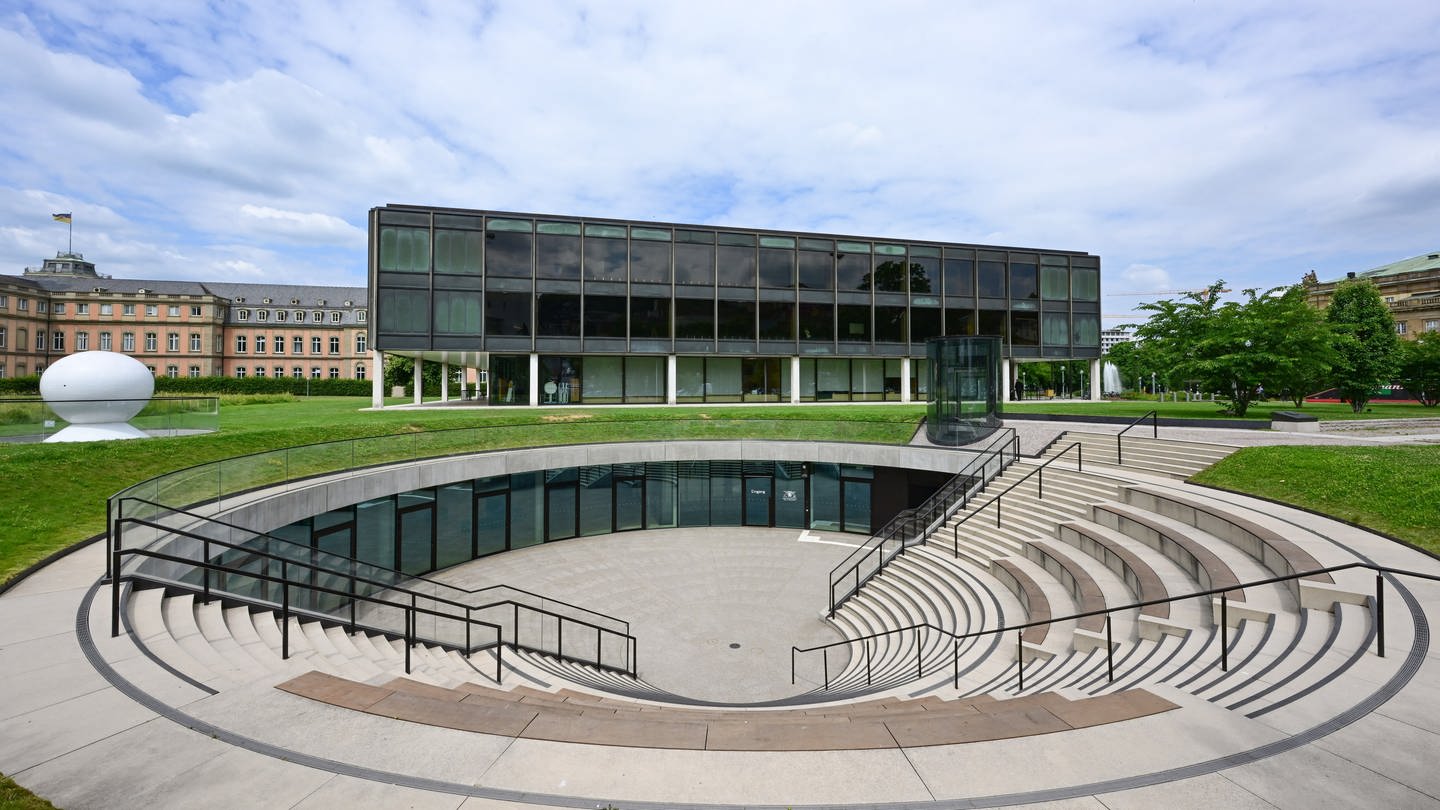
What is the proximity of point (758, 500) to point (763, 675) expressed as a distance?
1261cm

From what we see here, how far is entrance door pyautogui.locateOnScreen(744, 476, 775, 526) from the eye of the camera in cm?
2453

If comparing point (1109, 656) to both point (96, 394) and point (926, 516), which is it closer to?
point (926, 516)

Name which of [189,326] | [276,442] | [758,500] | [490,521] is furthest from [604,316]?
[189,326]

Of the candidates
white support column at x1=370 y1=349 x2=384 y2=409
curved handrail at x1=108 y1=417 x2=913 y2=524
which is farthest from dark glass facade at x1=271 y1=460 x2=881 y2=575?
white support column at x1=370 y1=349 x2=384 y2=409

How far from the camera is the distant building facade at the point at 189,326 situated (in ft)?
249

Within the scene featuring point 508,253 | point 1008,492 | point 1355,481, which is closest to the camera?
point 1355,481

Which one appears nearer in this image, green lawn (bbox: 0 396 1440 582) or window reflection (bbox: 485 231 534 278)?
green lawn (bbox: 0 396 1440 582)

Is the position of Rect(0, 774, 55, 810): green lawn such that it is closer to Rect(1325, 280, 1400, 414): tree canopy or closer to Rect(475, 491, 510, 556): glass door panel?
Rect(475, 491, 510, 556): glass door panel

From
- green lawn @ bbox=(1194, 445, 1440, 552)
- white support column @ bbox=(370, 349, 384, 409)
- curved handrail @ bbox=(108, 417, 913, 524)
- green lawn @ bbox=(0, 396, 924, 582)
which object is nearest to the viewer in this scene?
green lawn @ bbox=(0, 396, 924, 582)

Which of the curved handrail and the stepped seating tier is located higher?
the curved handrail

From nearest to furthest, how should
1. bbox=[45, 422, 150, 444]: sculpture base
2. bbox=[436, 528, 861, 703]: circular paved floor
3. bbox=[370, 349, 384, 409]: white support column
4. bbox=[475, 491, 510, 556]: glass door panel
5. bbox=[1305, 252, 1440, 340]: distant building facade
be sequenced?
1. bbox=[436, 528, 861, 703]: circular paved floor
2. bbox=[45, 422, 150, 444]: sculpture base
3. bbox=[475, 491, 510, 556]: glass door panel
4. bbox=[370, 349, 384, 409]: white support column
5. bbox=[1305, 252, 1440, 340]: distant building facade

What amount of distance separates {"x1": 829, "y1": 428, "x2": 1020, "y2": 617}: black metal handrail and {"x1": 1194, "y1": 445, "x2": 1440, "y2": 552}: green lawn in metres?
5.76

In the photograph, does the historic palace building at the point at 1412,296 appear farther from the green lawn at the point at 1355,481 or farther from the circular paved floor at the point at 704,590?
the circular paved floor at the point at 704,590

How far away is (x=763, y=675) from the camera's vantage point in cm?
1223
